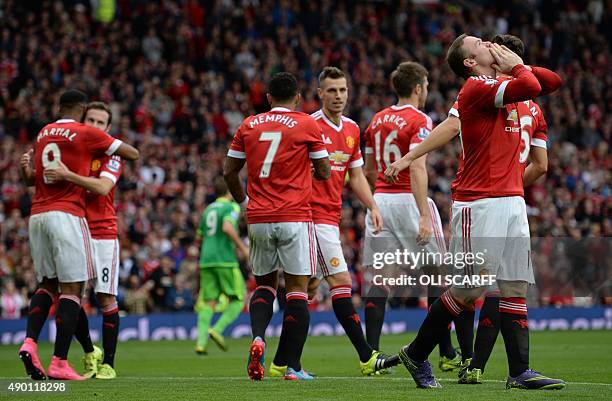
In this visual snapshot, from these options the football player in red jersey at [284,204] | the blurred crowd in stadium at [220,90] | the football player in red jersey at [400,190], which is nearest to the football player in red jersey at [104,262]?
the football player in red jersey at [284,204]

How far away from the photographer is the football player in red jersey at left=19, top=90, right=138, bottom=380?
31.8 feet

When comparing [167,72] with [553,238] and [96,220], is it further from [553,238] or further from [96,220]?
[96,220]

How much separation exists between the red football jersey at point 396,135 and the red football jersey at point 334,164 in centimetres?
38

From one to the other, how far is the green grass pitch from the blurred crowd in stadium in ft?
13.5

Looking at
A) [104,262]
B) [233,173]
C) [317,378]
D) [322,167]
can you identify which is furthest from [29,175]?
[317,378]

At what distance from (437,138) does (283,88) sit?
1.58 m

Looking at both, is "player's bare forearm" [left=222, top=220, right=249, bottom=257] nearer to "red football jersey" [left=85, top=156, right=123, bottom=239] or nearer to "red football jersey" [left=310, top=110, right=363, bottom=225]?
"red football jersey" [left=85, top=156, right=123, bottom=239]

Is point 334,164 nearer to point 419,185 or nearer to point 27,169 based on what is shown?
point 419,185

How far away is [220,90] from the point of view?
25.9 m

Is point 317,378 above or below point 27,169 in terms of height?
Answer: below

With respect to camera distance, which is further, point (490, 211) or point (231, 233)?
point (231, 233)

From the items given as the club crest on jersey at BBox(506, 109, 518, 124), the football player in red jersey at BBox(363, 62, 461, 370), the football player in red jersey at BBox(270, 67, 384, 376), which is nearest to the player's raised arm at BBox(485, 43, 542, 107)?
the club crest on jersey at BBox(506, 109, 518, 124)

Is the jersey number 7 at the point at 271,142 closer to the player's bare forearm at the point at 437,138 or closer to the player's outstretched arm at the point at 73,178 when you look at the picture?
the player's bare forearm at the point at 437,138

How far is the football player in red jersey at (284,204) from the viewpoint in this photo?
350 inches
